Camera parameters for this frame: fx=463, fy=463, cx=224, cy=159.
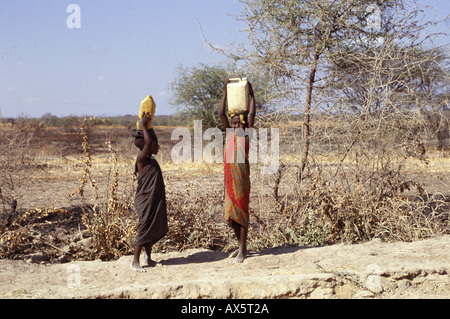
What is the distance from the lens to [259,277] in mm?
4438

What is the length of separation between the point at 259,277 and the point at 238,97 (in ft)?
6.33

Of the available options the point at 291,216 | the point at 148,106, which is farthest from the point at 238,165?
the point at 291,216

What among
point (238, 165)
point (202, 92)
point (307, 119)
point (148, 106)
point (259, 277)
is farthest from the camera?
point (202, 92)

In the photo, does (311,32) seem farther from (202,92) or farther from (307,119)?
(202,92)

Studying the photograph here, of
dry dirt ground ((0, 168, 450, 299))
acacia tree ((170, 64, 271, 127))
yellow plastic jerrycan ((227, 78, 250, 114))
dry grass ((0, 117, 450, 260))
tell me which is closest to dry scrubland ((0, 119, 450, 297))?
dry grass ((0, 117, 450, 260))

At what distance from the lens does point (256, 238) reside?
6.36 m

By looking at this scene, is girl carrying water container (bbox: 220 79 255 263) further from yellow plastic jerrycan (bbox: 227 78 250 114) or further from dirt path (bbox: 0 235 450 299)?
dirt path (bbox: 0 235 450 299)

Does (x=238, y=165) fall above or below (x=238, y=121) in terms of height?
below

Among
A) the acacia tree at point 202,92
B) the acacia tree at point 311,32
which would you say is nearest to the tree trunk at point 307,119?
the acacia tree at point 311,32

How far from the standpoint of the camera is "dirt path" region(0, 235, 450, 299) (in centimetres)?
430

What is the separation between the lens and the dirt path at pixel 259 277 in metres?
4.30

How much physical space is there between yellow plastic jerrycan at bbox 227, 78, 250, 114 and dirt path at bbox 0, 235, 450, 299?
1.68 m

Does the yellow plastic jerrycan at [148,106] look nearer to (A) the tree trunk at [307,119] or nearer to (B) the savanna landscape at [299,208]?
(B) the savanna landscape at [299,208]

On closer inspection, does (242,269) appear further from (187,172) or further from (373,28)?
(187,172)
